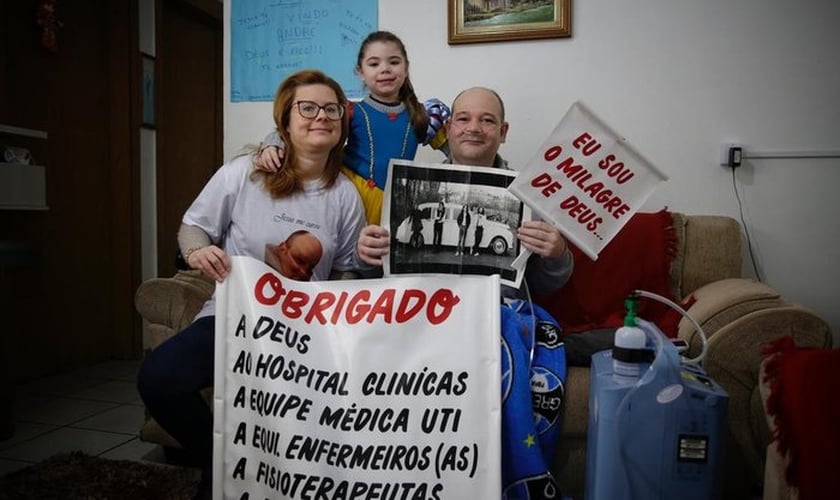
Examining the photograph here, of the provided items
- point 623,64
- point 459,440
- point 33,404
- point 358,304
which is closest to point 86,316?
point 33,404

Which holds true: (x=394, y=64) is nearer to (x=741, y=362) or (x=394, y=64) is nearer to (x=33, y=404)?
(x=741, y=362)

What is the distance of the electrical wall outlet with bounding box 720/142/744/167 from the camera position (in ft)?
6.52

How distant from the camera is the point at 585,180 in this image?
1.25m

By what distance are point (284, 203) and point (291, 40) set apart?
50.2 inches

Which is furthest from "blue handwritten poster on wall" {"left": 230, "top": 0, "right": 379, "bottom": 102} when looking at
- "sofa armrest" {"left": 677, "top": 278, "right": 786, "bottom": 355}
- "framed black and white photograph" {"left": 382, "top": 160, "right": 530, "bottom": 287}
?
"sofa armrest" {"left": 677, "top": 278, "right": 786, "bottom": 355}

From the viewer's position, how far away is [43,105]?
101 inches

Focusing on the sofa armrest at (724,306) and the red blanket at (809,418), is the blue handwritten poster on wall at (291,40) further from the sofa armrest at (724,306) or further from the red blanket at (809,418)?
the red blanket at (809,418)

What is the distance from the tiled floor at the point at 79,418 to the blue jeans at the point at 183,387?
623 millimetres

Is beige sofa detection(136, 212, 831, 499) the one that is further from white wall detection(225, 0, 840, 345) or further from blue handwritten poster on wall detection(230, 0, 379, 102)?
blue handwritten poster on wall detection(230, 0, 379, 102)

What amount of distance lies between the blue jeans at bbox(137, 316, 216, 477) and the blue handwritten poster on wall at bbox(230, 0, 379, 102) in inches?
56.1

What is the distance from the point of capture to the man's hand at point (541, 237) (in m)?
1.29

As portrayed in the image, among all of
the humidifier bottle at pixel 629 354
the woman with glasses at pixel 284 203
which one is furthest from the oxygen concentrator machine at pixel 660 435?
the woman with glasses at pixel 284 203

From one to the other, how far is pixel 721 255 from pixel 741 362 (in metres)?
0.62

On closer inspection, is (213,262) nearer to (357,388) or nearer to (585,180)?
(357,388)
